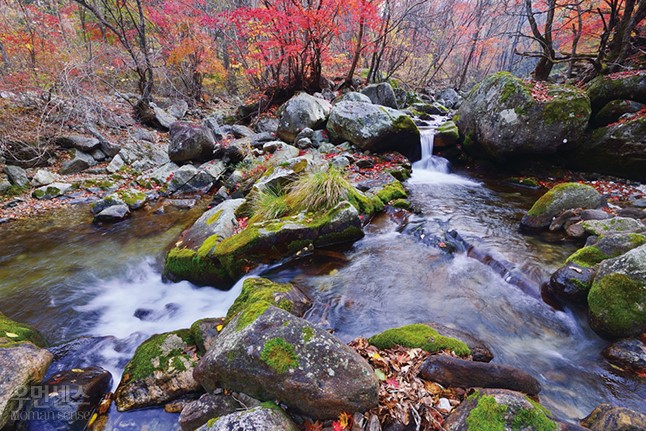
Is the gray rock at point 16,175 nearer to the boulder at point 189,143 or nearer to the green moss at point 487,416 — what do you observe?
the boulder at point 189,143

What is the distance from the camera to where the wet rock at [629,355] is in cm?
320

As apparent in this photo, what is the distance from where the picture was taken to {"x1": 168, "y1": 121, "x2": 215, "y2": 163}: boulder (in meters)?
11.0

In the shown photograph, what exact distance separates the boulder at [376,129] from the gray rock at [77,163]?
921 cm

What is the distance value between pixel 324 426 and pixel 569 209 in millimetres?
6803

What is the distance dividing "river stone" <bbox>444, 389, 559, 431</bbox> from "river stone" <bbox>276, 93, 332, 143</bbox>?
447 inches

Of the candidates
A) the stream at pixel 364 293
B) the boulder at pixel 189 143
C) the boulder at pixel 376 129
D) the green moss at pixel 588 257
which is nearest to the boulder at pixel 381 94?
the boulder at pixel 376 129

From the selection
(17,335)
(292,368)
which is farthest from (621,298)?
(17,335)

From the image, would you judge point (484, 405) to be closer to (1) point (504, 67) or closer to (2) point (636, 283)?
(2) point (636, 283)

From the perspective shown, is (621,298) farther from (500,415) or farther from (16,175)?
(16,175)

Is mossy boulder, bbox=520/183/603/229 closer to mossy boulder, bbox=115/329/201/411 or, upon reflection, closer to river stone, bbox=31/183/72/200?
mossy boulder, bbox=115/329/201/411

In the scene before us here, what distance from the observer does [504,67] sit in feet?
108

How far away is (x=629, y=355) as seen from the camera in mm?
3291

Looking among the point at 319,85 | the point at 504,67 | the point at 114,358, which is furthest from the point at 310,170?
the point at 504,67

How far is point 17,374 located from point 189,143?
30.3 ft
